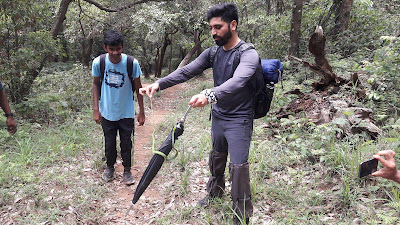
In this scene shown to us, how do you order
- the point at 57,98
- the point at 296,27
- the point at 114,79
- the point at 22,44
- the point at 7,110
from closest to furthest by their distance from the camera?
1. the point at 7,110
2. the point at 114,79
3. the point at 22,44
4. the point at 57,98
5. the point at 296,27

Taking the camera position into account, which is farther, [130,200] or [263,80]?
[130,200]

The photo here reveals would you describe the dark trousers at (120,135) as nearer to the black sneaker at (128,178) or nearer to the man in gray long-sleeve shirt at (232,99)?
the black sneaker at (128,178)

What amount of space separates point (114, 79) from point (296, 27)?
7.82 m

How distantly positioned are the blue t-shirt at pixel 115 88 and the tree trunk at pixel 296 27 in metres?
7.46

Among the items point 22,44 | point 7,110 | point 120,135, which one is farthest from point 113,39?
point 22,44

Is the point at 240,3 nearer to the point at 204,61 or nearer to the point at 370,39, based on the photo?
the point at 370,39

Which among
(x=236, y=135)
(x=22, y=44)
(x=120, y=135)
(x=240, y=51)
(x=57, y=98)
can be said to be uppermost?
(x=22, y=44)

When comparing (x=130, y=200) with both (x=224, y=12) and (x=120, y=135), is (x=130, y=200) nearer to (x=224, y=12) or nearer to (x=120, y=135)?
(x=120, y=135)

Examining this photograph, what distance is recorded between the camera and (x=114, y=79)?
3762 millimetres

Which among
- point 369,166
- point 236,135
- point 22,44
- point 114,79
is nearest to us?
point 369,166

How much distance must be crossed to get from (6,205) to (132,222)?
1.55 m

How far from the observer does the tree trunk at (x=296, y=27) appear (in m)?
9.22

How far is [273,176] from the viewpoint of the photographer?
13.2 ft

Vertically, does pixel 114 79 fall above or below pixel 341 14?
below
